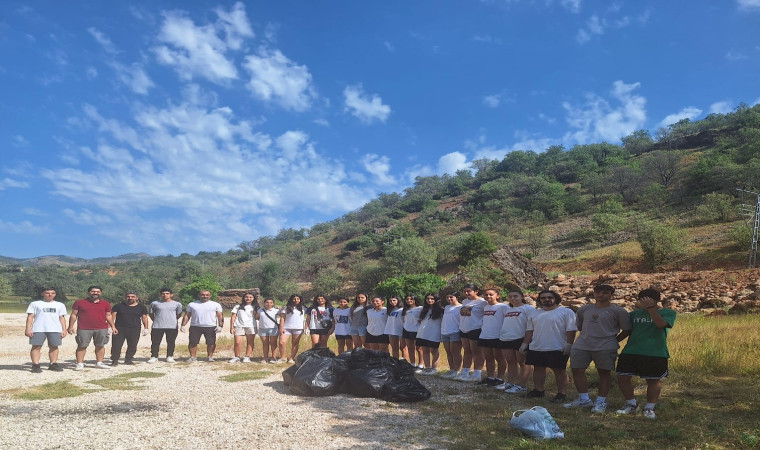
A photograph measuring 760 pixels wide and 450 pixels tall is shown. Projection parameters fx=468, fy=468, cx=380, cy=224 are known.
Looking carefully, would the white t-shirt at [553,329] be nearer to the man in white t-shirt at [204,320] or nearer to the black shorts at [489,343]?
the black shorts at [489,343]

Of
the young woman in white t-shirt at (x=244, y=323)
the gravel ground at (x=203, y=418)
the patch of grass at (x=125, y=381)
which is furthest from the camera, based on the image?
the young woman in white t-shirt at (x=244, y=323)

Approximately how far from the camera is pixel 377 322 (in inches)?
352

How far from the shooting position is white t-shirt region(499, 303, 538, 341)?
6445mm

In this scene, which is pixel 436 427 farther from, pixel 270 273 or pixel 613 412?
pixel 270 273

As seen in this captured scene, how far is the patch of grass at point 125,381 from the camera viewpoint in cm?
682

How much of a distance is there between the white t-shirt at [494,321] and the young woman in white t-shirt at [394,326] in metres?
2.26

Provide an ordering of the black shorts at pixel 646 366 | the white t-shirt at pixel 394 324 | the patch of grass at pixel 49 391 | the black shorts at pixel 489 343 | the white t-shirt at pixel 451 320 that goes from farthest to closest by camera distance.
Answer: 1. the white t-shirt at pixel 394 324
2. the white t-shirt at pixel 451 320
3. the black shorts at pixel 489 343
4. the patch of grass at pixel 49 391
5. the black shorts at pixel 646 366

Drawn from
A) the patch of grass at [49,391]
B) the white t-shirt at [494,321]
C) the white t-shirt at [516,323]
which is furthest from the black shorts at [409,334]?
the patch of grass at [49,391]

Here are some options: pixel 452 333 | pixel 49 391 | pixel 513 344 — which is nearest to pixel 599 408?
pixel 513 344

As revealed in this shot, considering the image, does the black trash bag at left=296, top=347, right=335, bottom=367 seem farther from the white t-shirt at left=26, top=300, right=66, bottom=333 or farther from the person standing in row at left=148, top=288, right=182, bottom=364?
the white t-shirt at left=26, top=300, right=66, bottom=333

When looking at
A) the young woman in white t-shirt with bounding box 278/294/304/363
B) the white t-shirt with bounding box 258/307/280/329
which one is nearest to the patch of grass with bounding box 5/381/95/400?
the white t-shirt with bounding box 258/307/280/329

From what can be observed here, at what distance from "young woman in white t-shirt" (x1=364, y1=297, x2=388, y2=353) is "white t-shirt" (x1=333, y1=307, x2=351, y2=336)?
1.74ft

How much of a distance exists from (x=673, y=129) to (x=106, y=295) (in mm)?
95075

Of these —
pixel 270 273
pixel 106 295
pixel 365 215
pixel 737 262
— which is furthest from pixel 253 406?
pixel 365 215
